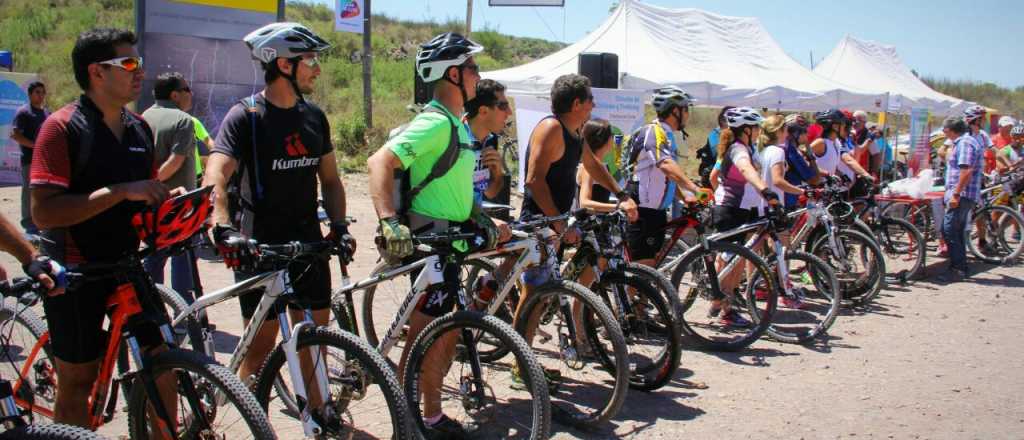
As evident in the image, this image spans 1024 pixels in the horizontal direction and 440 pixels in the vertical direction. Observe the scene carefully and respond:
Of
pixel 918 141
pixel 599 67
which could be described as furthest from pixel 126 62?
pixel 918 141

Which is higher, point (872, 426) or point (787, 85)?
point (787, 85)

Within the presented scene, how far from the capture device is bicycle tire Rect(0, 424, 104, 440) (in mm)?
2053

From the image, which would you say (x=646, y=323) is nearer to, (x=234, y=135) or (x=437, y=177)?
(x=437, y=177)

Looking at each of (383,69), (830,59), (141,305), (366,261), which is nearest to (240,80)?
(366,261)

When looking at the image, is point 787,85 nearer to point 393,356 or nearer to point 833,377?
point 833,377

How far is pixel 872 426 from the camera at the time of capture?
188 inches

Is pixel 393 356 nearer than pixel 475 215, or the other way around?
pixel 475 215

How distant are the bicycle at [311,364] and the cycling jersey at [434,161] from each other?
1.93ft

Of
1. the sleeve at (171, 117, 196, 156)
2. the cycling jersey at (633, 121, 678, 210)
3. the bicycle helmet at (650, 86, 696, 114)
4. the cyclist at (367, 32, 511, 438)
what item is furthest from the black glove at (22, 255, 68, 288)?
the bicycle helmet at (650, 86, 696, 114)

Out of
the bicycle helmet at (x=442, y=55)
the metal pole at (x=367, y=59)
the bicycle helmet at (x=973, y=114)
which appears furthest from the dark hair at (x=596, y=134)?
the metal pole at (x=367, y=59)

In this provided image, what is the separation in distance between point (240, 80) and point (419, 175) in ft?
28.8

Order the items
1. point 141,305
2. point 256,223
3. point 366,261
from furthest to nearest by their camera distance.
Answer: point 366,261
point 256,223
point 141,305

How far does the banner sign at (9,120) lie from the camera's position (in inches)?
502

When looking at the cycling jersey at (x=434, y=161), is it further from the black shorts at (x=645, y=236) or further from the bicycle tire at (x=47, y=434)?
the black shorts at (x=645, y=236)
